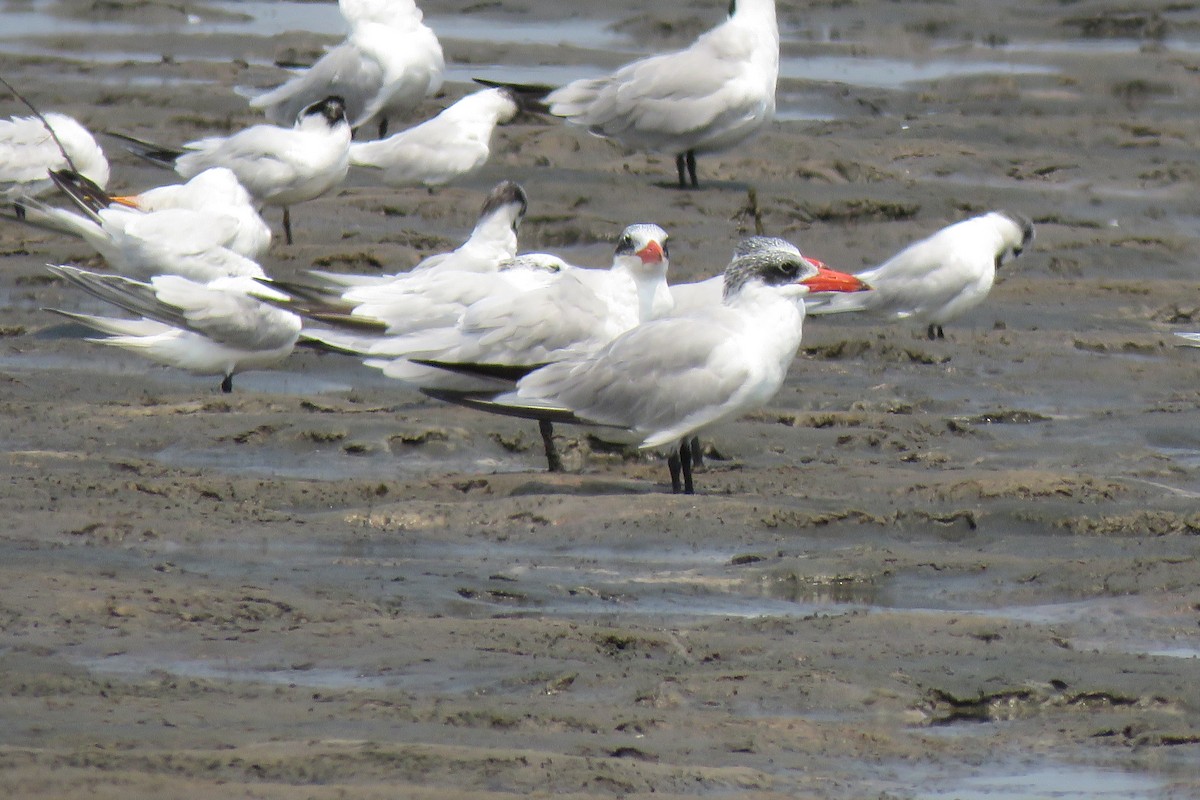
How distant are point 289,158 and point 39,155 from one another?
162cm

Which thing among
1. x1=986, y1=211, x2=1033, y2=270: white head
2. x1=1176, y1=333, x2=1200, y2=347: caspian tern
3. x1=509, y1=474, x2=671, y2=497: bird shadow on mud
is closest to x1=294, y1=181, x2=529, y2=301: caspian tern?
x1=509, y1=474, x2=671, y2=497: bird shadow on mud

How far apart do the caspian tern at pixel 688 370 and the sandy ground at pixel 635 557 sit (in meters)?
0.22

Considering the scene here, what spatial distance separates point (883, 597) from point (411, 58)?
7852 mm

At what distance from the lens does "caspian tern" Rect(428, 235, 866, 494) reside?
6.06 m

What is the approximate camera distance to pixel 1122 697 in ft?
13.1

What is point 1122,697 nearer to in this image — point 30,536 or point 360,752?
point 360,752

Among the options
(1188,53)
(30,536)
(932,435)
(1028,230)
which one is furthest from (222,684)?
(1188,53)

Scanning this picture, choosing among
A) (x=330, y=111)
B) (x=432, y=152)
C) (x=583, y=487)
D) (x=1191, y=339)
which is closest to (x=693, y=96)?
(x=432, y=152)

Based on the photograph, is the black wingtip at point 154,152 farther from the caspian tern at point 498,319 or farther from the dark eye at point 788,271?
the dark eye at point 788,271

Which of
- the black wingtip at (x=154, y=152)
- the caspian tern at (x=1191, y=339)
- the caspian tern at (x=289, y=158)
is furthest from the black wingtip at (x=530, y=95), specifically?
the caspian tern at (x=1191, y=339)

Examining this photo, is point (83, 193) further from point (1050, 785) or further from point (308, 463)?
Result: point (1050, 785)

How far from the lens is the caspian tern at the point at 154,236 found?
8312mm

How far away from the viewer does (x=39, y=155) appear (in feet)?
34.8

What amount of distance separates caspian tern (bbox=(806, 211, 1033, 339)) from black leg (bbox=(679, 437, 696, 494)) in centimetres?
247
